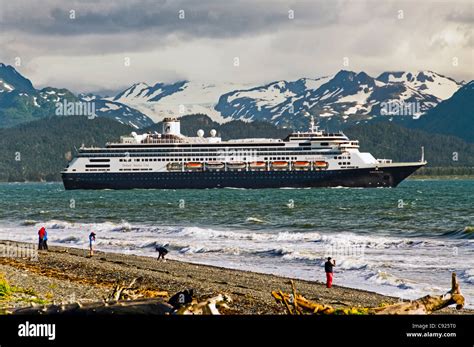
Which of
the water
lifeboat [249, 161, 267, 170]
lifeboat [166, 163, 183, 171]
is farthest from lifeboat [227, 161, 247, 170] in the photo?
the water

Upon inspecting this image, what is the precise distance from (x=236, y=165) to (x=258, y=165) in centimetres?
368

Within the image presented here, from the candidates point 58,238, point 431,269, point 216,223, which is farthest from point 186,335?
point 216,223

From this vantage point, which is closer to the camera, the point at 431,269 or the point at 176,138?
the point at 431,269

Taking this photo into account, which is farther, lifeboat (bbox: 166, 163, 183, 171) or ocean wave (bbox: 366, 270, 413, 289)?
lifeboat (bbox: 166, 163, 183, 171)

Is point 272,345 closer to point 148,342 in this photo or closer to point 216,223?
point 148,342

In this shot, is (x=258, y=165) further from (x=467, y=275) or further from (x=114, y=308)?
(x=114, y=308)

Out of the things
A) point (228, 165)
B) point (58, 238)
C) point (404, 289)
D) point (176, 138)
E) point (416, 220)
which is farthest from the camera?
point (176, 138)

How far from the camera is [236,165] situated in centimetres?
12712

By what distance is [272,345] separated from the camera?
520 centimetres

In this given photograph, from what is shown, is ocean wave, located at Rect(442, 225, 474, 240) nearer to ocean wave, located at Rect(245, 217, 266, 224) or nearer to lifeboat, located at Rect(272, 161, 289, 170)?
ocean wave, located at Rect(245, 217, 266, 224)

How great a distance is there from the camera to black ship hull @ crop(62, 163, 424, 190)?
123688 millimetres

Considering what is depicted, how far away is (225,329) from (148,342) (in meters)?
0.52

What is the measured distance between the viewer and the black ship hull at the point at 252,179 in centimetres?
12369

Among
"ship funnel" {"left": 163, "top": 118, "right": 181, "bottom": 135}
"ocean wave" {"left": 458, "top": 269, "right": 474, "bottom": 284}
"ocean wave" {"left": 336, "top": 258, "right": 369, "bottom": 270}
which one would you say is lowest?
"ocean wave" {"left": 336, "top": 258, "right": 369, "bottom": 270}
